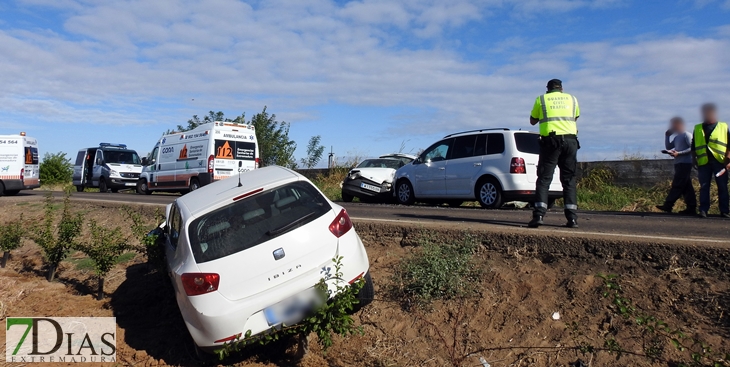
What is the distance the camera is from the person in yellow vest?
1034cm

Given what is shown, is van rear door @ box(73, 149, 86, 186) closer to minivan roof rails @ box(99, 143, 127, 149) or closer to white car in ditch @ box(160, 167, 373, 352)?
minivan roof rails @ box(99, 143, 127, 149)

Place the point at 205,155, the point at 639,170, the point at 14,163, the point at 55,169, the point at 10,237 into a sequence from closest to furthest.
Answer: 1. the point at 10,237
2. the point at 639,170
3. the point at 205,155
4. the point at 14,163
5. the point at 55,169

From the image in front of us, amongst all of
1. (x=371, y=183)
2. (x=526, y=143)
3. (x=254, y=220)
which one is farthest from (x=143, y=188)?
(x=254, y=220)

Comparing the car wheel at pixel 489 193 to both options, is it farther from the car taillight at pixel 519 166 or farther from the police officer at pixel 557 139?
the police officer at pixel 557 139

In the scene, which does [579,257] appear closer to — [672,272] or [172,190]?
[672,272]

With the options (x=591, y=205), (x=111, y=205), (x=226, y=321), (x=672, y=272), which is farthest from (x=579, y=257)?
(x=111, y=205)

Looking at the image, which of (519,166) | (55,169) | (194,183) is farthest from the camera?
(55,169)

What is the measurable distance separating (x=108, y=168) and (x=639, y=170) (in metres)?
22.2

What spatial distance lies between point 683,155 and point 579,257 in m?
6.22

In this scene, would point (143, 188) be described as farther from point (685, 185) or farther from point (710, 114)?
point (710, 114)

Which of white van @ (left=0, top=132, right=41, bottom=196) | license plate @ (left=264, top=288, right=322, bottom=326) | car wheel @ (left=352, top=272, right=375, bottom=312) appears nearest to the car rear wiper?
license plate @ (left=264, top=288, right=322, bottom=326)

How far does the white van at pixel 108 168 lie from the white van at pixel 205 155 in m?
4.33

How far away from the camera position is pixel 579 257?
6.61m

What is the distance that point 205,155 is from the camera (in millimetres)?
21938
